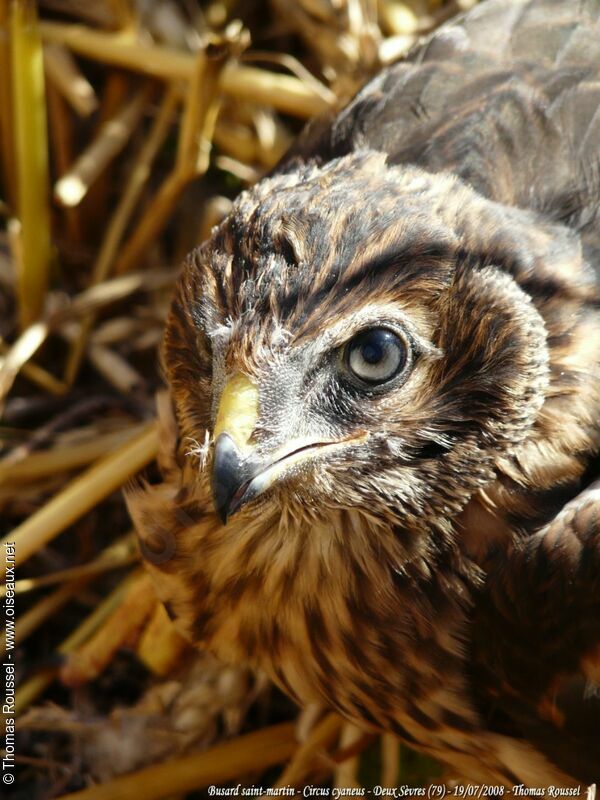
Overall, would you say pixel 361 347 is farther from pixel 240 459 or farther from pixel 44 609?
pixel 44 609

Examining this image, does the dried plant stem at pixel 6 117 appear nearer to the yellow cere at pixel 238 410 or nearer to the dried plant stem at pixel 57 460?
the dried plant stem at pixel 57 460

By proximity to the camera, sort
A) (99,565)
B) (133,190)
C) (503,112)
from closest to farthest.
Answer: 1. (503,112)
2. (99,565)
3. (133,190)

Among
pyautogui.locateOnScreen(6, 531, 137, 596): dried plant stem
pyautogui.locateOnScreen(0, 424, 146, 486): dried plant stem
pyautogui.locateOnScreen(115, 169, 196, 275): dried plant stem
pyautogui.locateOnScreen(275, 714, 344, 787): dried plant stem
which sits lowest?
pyautogui.locateOnScreen(275, 714, 344, 787): dried plant stem

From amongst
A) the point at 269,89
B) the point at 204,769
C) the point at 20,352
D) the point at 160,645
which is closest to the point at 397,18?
the point at 269,89

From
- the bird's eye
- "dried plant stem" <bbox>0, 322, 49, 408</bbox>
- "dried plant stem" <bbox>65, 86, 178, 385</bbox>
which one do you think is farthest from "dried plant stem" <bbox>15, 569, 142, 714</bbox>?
the bird's eye

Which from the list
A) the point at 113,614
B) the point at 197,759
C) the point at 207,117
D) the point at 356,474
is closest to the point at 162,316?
the point at 207,117

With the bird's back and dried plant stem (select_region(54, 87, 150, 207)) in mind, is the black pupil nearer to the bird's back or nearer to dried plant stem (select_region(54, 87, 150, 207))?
the bird's back

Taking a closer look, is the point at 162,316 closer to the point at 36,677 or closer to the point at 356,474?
the point at 36,677
